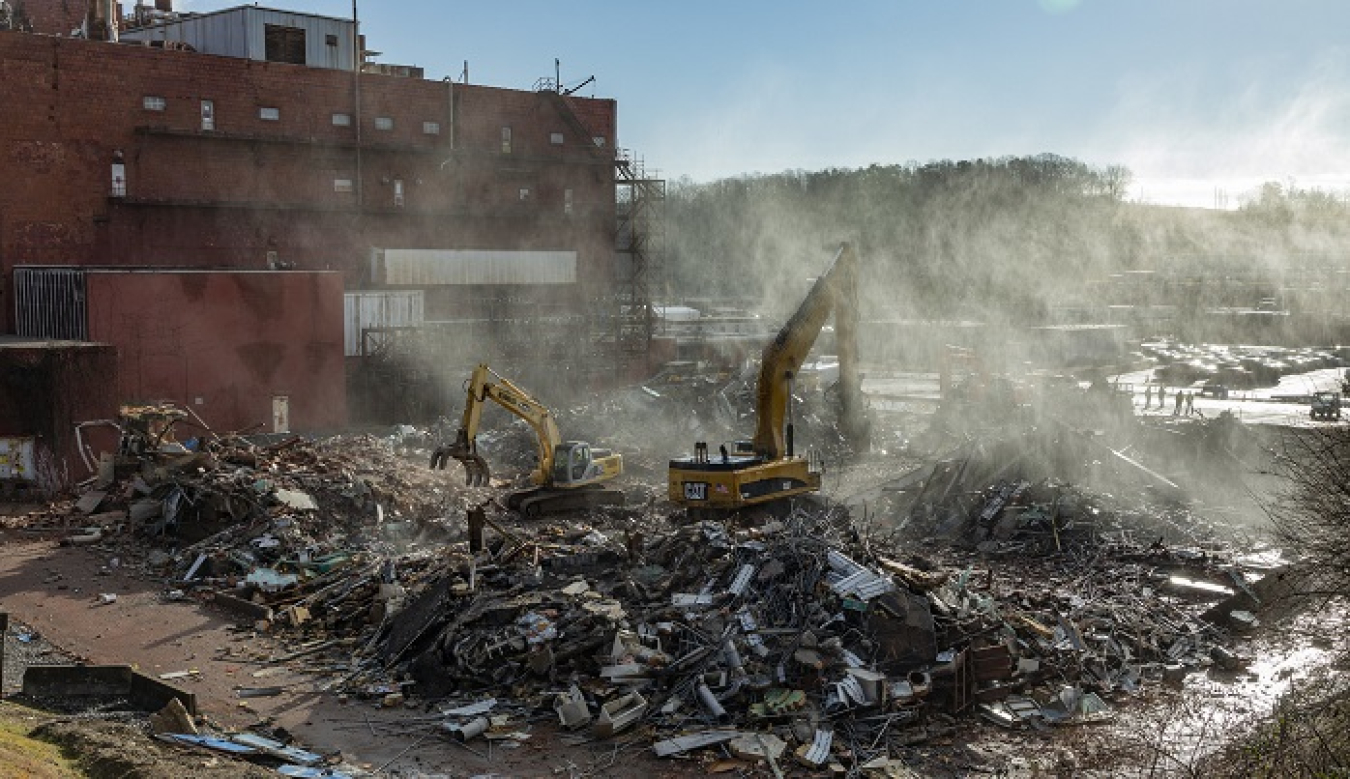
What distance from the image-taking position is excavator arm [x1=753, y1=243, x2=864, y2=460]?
21.6 metres

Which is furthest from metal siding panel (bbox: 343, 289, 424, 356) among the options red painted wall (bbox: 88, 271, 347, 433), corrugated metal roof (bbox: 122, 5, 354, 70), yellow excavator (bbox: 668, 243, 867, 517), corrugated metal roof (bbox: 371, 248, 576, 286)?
yellow excavator (bbox: 668, 243, 867, 517)

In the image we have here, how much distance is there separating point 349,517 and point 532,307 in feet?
86.4

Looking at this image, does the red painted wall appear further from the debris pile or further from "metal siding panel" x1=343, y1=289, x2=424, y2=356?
the debris pile

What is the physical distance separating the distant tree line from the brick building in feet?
104

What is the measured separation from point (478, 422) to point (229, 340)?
12762mm

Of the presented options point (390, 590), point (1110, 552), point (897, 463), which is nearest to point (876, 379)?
point (897, 463)

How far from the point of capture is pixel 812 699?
13.0 m

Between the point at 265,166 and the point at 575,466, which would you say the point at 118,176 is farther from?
the point at 575,466

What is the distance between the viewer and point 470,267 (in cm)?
4641

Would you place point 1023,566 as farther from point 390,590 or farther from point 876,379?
point 876,379

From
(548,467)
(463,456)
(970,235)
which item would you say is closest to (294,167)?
(548,467)

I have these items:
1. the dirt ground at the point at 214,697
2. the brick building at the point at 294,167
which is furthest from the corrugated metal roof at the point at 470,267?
the dirt ground at the point at 214,697

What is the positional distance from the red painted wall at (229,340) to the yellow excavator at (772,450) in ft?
55.0

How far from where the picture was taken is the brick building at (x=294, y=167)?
37.0 metres
